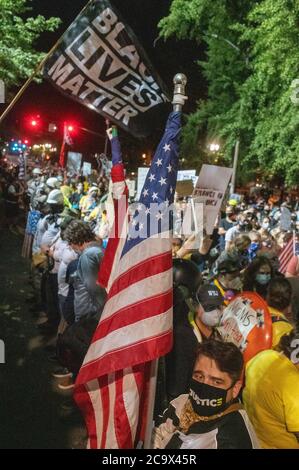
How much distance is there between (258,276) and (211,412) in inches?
120

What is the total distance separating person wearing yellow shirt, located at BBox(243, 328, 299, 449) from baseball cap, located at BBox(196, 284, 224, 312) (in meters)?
1.12

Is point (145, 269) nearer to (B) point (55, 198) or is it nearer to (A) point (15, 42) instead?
(B) point (55, 198)

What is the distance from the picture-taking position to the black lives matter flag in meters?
3.91

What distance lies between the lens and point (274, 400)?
2.68 m

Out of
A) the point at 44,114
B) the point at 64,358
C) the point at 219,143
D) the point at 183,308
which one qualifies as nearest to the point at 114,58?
the point at 183,308

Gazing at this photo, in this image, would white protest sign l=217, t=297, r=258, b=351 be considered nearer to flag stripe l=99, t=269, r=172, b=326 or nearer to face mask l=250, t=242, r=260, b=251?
flag stripe l=99, t=269, r=172, b=326

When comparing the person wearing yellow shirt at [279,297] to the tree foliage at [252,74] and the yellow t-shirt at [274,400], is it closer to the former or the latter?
the yellow t-shirt at [274,400]

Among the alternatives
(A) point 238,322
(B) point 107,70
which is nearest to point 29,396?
(A) point 238,322

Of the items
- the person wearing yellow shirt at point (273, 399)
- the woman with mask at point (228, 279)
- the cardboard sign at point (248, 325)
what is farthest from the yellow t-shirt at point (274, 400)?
the woman with mask at point (228, 279)

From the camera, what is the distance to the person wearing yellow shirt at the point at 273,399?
2.62 meters

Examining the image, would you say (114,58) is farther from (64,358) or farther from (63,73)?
(64,358)

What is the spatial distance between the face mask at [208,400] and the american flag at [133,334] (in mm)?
297

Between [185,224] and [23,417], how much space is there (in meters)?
4.20

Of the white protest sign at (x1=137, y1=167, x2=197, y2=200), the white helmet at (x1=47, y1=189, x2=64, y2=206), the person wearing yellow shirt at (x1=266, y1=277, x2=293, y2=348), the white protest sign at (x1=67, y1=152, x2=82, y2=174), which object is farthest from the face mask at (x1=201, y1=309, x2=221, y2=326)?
the white protest sign at (x1=67, y1=152, x2=82, y2=174)
